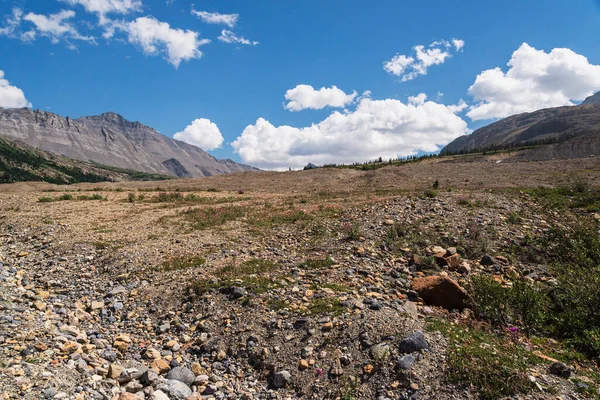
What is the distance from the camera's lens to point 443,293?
8.01 meters

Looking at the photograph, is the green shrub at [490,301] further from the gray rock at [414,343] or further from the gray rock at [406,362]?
the gray rock at [406,362]

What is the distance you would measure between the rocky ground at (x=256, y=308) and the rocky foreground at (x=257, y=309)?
0.03m

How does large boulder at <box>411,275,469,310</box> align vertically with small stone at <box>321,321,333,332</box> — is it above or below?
above

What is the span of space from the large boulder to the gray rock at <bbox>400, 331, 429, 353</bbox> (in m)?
2.39

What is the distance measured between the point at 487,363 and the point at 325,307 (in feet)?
10.9

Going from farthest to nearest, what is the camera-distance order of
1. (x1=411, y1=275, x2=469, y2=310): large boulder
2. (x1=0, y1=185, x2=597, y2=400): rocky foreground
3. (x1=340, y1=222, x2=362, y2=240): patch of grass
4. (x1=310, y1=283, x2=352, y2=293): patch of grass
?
(x1=340, y1=222, x2=362, y2=240): patch of grass < (x1=310, y1=283, x2=352, y2=293): patch of grass < (x1=411, y1=275, x2=469, y2=310): large boulder < (x1=0, y1=185, x2=597, y2=400): rocky foreground

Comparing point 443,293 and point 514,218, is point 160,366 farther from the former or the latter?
point 514,218

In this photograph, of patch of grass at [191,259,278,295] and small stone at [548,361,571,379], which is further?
patch of grass at [191,259,278,295]

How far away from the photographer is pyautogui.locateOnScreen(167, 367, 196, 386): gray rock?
578 cm

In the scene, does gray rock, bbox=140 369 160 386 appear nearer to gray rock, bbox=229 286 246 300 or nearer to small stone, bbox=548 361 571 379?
gray rock, bbox=229 286 246 300

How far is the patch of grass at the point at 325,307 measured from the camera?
23.6ft

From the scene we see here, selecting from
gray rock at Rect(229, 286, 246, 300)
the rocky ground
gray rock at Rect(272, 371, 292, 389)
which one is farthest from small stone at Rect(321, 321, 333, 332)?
gray rock at Rect(229, 286, 246, 300)

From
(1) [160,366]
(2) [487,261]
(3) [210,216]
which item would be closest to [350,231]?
(2) [487,261]

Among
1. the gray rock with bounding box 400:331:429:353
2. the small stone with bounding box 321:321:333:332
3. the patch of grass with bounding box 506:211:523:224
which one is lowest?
the small stone with bounding box 321:321:333:332
